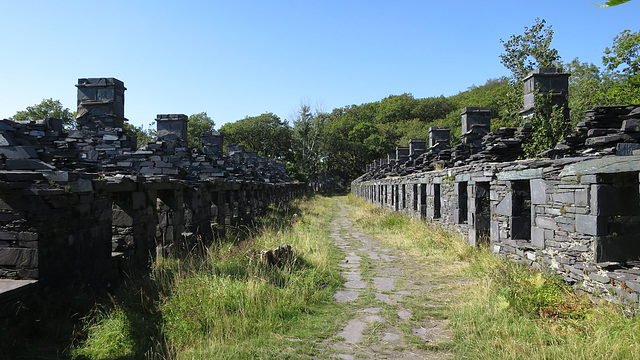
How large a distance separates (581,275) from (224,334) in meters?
4.92

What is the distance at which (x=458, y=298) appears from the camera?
6.11 meters

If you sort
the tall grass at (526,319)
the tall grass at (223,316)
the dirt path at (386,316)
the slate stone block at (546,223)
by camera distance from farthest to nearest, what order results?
the slate stone block at (546,223) → the dirt path at (386,316) → the tall grass at (223,316) → the tall grass at (526,319)

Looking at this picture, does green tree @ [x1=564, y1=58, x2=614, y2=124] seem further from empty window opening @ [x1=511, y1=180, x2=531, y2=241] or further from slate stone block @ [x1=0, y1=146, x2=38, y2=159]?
slate stone block @ [x1=0, y1=146, x2=38, y2=159]

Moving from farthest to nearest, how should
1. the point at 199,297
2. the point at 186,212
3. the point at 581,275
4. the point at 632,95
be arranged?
the point at 632,95
the point at 186,212
the point at 581,275
the point at 199,297

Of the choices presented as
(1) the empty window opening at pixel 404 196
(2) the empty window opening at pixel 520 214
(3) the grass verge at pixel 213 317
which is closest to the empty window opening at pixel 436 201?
(1) the empty window opening at pixel 404 196

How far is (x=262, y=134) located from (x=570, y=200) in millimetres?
53339

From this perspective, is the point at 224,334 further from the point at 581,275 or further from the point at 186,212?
the point at 186,212

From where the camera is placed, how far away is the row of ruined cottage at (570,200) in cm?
521

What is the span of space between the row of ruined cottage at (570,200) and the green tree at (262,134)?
4841 cm

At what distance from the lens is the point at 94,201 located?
5.72 meters

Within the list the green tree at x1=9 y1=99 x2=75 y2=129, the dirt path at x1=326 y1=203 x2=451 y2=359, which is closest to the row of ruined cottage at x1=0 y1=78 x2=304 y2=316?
the dirt path at x1=326 y1=203 x2=451 y2=359

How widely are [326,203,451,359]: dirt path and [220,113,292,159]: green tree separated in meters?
49.1

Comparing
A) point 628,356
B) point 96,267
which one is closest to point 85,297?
point 96,267

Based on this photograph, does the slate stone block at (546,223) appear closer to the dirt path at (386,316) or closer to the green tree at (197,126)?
the dirt path at (386,316)
